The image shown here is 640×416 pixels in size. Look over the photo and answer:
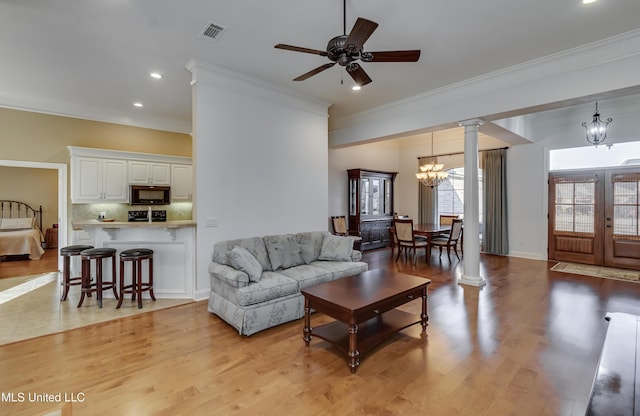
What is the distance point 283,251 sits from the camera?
4.11 metres

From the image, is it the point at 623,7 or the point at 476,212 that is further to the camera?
the point at 476,212

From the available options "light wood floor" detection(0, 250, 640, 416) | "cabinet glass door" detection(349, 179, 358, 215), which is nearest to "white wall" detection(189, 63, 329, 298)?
"light wood floor" detection(0, 250, 640, 416)

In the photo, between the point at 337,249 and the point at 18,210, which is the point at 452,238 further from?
the point at 18,210

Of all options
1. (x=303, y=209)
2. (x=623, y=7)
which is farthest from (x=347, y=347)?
(x=623, y=7)

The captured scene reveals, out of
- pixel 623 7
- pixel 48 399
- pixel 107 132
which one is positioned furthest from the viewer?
pixel 107 132

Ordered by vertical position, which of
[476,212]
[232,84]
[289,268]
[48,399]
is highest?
[232,84]

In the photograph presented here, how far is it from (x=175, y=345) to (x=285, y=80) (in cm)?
393

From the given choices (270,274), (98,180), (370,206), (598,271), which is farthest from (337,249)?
(598,271)

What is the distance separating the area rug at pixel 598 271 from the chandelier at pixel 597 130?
2564 mm

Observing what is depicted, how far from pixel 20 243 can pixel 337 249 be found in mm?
7851

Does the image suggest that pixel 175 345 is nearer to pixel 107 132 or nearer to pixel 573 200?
pixel 107 132

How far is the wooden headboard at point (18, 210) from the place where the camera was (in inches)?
329

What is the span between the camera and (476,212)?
4945 mm

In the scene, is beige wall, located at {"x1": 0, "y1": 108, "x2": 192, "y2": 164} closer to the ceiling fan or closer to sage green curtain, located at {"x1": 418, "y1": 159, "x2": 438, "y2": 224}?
the ceiling fan
